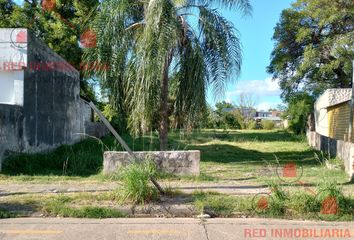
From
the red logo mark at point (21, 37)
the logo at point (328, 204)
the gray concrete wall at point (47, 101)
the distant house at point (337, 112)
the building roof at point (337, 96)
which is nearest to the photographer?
the logo at point (328, 204)

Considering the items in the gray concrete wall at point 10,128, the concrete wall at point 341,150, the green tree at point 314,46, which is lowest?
the concrete wall at point 341,150

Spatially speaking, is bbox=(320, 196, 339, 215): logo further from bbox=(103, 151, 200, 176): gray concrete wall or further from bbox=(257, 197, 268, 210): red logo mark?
bbox=(103, 151, 200, 176): gray concrete wall

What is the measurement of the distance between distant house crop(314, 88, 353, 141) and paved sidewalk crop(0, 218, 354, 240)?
12420 millimetres

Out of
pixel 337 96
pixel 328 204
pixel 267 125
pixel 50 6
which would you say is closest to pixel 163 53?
pixel 328 204

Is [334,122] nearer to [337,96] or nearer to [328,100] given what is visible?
[328,100]

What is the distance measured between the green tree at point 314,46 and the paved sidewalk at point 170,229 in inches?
767

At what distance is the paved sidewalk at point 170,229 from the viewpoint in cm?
622

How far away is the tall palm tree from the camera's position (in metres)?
11.6

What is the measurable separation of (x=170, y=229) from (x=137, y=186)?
1346 millimetres

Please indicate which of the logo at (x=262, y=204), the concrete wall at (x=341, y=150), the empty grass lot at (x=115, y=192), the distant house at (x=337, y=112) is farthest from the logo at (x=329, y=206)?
the distant house at (x=337, y=112)

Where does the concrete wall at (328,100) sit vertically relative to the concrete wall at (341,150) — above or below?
above

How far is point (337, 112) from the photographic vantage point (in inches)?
845

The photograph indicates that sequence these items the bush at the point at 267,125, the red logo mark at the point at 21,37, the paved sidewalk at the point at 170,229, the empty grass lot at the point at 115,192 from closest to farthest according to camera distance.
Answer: the paved sidewalk at the point at 170,229, the empty grass lot at the point at 115,192, the red logo mark at the point at 21,37, the bush at the point at 267,125

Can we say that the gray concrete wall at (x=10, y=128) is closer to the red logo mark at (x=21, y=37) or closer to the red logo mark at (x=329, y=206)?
the red logo mark at (x=21, y=37)
